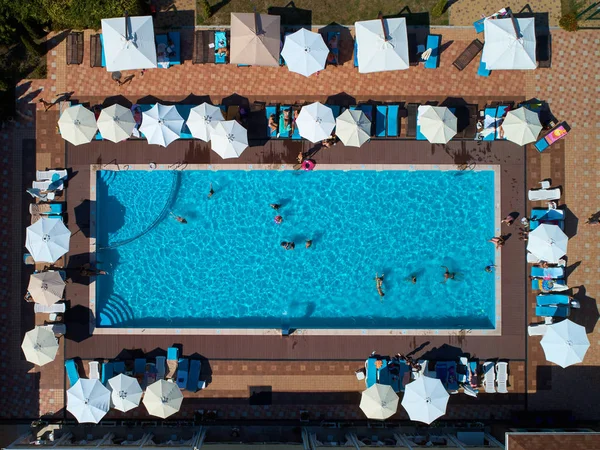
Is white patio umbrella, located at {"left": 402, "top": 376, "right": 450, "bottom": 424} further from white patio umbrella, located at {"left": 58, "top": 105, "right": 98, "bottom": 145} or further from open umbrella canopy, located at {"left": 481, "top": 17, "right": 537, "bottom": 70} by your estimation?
white patio umbrella, located at {"left": 58, "top": 105, "right": 98, "bottom": 145}

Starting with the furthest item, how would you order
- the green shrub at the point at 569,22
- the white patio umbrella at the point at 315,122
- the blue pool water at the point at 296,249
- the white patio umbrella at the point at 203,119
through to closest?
the blue pool water at the point at 296,249 < the green shrub at the point at 569,22 < the white patio umbrella at the point at 203,119 < the white patio umbrella at the point at 315,122

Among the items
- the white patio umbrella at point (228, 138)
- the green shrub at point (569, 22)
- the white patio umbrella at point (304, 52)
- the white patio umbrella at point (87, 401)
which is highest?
the green shrub at point (569, 22)

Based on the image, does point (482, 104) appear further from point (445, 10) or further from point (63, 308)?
point (63, 308)

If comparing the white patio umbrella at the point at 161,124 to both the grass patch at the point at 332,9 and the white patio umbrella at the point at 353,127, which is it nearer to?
the grass patch at the point at 332,9

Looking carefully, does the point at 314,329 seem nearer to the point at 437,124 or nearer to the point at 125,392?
the point at 125,392

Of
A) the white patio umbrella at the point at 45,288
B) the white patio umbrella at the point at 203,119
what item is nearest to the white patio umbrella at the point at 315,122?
the white patio umbrella at the point at 203,119

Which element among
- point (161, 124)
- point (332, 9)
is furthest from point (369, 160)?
point (161, 124)
